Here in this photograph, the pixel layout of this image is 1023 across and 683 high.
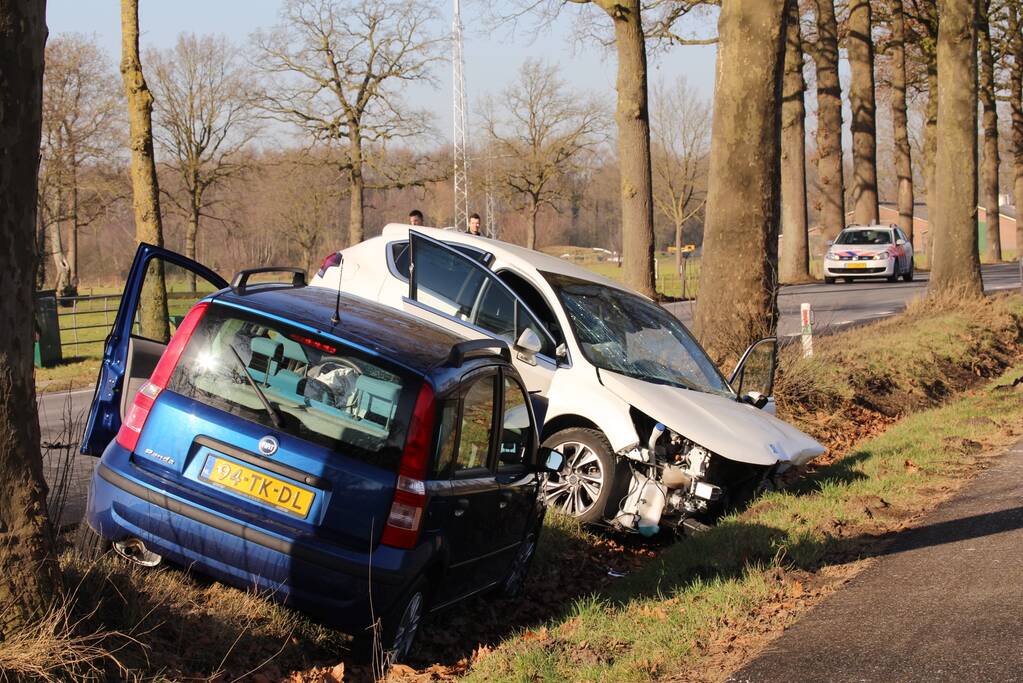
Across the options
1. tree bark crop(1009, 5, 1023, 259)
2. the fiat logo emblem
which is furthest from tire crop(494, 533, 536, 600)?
tree bark crop(1009, 5, 1023, 259)

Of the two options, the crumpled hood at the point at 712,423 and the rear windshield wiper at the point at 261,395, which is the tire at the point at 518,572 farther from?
the rear windshield wiper at the point at 261,395

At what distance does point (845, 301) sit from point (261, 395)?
27.5m

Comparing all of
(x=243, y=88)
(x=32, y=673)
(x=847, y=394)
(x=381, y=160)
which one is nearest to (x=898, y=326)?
(x=847, y=394)

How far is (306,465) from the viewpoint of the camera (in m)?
5.50

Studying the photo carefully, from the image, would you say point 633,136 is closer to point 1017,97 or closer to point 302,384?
point 302,384

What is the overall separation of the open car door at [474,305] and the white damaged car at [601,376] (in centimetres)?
1

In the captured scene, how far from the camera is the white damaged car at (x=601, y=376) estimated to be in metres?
8.75

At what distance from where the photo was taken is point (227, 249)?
6769 cm

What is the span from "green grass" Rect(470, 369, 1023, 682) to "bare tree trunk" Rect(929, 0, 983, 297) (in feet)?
45.4

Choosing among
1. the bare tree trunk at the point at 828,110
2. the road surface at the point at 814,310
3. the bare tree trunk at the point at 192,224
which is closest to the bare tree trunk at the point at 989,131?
the bare tree trunk at the point at 828,110

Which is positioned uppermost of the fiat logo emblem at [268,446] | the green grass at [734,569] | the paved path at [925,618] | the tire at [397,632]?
the fiat logo emblem at [268,446]

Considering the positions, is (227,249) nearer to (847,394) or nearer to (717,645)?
(847,394)

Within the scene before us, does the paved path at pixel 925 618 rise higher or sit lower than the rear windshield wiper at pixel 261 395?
lower

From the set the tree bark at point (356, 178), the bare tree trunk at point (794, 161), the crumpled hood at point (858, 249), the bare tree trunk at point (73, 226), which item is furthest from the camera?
the tree bark at point (356, 178)
